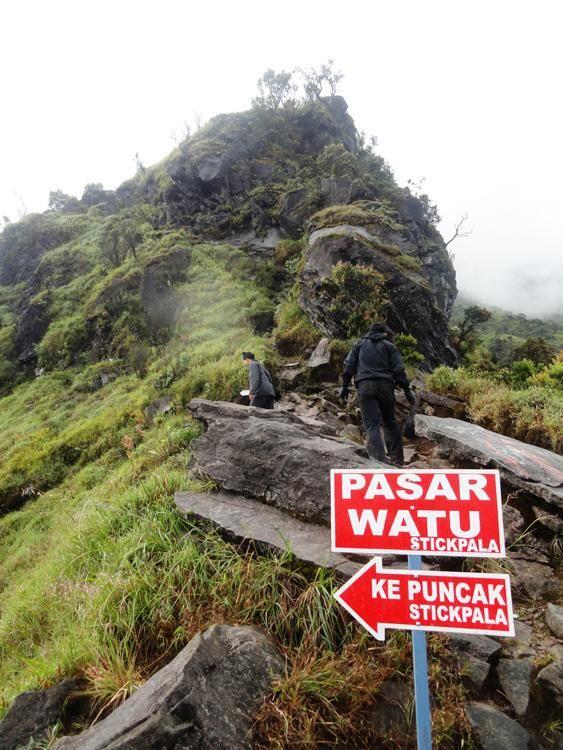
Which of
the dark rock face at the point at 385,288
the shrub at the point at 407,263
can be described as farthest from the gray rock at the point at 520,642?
the shrub at the point at 407,263

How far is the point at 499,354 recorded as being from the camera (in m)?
30.6

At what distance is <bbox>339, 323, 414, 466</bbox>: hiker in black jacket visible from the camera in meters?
6.30

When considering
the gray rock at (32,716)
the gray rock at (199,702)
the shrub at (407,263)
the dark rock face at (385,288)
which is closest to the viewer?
the gray rock at (199,702)

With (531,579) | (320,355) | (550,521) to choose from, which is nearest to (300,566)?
(531,579)

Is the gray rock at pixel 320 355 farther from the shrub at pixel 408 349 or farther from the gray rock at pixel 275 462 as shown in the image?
the gray rock at pixel 275 462

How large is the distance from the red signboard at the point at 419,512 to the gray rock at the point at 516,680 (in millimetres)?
1438

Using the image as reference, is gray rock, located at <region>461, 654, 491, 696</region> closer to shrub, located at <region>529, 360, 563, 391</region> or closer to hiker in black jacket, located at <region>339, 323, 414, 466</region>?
hiker in black jacket, located at <region>339, 323, 414, 466</region>

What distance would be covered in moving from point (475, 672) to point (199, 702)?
1844 mm

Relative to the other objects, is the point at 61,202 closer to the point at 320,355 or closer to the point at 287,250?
the point at 287,250

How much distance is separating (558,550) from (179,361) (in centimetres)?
1104

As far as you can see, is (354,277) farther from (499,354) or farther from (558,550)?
(499,354)

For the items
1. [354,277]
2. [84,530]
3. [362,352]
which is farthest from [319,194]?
[84,530]

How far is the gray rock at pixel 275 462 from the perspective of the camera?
13.8 ft

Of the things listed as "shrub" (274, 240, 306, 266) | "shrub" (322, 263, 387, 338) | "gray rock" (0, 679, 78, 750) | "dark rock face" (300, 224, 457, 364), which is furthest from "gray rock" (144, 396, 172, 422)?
"shrub" (274, 240, 306, 266)
